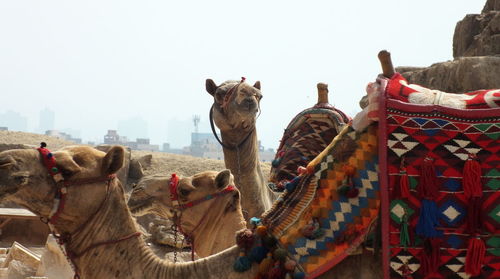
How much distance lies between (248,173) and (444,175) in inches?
120

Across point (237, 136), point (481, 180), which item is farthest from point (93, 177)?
point (237, 136)

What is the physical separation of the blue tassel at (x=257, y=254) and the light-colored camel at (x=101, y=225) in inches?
1.9

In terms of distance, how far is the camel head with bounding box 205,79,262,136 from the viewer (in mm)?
5680

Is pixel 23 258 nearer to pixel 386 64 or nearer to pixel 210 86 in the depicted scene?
pixel 210 86

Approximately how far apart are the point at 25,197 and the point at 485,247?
1899mm

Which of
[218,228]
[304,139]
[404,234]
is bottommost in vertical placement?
[218,228]

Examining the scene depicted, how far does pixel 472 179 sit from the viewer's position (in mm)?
2477

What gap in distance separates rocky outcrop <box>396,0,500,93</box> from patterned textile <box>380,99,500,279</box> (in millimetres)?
10288

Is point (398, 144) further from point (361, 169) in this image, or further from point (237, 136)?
point (237, 136)

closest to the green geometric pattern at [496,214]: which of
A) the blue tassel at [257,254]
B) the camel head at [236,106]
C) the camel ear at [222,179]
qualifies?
the blue tassel at [257,254]

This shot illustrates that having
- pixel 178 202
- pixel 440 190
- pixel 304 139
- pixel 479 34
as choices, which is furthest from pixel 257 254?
pixel 479 34

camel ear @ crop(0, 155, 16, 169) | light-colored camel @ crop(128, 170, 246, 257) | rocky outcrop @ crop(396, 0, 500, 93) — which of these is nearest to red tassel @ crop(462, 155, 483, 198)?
camel ear @ crop(0, 155, 16, 169)

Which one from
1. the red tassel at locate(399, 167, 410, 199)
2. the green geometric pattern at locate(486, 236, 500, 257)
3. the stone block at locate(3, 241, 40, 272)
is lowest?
the stone block at locate(3, 241, 40, 272)

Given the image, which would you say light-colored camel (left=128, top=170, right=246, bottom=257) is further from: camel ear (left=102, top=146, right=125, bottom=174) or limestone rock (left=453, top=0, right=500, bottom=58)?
limestone rock (left=453, top=0, right=500, bottom=58)
